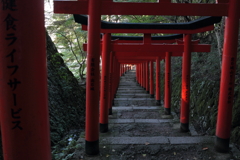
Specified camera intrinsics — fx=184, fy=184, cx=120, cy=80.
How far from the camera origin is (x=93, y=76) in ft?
12.6

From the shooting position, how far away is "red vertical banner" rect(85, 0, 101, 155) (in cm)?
374

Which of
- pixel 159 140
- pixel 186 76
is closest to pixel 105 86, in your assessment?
pixel 159 140

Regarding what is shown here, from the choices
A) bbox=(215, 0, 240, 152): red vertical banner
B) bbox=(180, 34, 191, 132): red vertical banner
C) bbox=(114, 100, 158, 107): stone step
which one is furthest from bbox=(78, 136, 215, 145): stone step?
bbox=(114, 100, 158, 107): stone step

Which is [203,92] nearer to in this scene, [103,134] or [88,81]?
[103,134]

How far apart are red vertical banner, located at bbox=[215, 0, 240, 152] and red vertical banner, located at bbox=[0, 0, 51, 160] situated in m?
3.71

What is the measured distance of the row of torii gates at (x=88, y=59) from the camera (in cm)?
129

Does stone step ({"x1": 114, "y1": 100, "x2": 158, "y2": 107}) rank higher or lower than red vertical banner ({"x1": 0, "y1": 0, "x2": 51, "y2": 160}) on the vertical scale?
lower

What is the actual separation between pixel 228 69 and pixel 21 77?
3864mm

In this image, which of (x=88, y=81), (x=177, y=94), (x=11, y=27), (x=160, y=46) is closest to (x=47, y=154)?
(x=11, y=27)

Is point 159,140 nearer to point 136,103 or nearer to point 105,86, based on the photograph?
point 105,86

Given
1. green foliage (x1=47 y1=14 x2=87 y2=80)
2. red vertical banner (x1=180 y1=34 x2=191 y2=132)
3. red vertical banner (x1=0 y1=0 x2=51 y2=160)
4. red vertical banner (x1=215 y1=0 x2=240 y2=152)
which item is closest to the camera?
red vertical banner (x1=0 y1=0 x2=51 y2=160)

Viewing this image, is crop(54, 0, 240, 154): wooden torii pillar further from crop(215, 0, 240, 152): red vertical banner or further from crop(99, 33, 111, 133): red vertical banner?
crop(99, 33, 111, 133): red vertical banner

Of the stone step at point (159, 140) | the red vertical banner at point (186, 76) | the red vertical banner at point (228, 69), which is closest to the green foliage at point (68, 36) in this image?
the red vertical banner at point (186, 76)

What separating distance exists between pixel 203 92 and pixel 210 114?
1285mm
